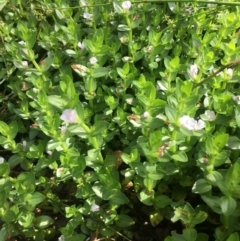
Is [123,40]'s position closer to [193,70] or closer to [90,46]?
[90,46]

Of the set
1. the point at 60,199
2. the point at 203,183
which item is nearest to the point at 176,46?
the point at 203,183

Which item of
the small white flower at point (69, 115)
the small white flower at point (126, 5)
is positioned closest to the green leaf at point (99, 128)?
the small white flower at point (69, 115)

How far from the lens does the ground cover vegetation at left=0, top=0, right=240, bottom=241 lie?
1.36m

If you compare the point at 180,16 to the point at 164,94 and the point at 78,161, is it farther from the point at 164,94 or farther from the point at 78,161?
the point at 78,161

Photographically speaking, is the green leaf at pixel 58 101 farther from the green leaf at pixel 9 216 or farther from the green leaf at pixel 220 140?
the green leaf at pixel 220 140

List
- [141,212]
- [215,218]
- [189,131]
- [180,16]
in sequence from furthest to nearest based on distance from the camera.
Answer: [180,16]
[141,212]
[215,218]
[189,131]

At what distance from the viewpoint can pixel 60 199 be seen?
1.69 metres

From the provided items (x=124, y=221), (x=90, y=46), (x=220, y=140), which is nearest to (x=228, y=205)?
(x=220, y=140)

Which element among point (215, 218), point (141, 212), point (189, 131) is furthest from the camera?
point (141, 212)

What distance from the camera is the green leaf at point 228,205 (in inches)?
48.8

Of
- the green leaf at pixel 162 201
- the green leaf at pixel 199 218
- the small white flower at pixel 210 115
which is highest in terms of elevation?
the small white flower at pixel 210 115

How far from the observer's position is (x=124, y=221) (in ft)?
4.91

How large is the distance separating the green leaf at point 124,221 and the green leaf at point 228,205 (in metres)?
0.36

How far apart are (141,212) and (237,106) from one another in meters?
0.55
